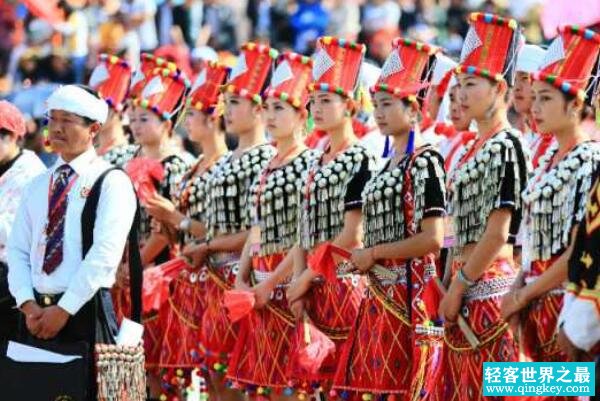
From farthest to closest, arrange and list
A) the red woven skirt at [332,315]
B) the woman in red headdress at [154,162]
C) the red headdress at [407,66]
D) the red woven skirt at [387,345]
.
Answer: the woman in red headdress at [154,162] < the red woven skirt at [332,315] < the red headdress at [407,66] < the red woven skirt at [387,345]

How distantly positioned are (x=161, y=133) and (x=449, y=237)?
2968 millimetres

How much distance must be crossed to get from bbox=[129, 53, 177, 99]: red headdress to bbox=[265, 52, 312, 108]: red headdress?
1.45 meters

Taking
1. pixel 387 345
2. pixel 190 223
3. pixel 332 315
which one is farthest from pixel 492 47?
pixel 190 223

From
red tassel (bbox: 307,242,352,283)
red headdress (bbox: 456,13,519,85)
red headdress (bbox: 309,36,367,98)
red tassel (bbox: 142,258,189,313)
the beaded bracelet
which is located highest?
red headdress (bbox: 309,36,367,98)

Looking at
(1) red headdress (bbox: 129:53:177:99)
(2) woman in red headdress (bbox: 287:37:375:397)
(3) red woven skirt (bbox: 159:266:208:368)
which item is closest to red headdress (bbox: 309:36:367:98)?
(2) woman in red headdress (bbox: 287:37:375:397)

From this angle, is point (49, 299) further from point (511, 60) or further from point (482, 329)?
point (511, 60)

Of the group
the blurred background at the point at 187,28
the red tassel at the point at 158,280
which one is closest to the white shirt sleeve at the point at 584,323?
the red tassel at the point at 158,280

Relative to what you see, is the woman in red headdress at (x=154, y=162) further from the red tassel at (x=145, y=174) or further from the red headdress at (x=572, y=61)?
the red headdress at (x=572, y=61)

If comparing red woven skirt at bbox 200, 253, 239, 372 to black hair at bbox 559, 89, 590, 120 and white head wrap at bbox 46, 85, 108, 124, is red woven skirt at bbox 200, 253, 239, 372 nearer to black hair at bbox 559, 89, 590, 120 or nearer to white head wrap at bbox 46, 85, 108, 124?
white head wrap at bbox 46, 85, 108, 124

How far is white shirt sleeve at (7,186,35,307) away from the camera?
26.1 feet

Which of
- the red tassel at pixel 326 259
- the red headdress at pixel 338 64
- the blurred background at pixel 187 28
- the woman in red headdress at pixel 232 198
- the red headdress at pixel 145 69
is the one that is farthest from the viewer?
the blurred background at pixel 187 28

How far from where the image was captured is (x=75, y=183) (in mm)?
8008

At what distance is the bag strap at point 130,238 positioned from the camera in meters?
7.92

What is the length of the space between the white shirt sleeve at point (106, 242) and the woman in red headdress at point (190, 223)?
208 cm
